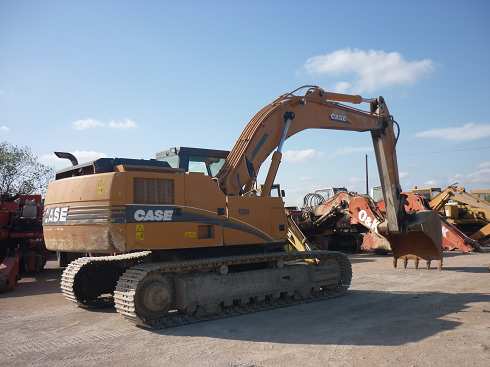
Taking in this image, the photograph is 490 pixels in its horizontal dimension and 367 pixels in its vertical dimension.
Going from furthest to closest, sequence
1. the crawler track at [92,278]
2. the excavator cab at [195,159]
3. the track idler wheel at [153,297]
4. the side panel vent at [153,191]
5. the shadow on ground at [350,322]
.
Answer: the excavator cab at [195,159] → the crawler track at [92,278] → the side panel vent at [153,191] → the track idler wheel at [153,297] → the shadow on ground at [350,322]

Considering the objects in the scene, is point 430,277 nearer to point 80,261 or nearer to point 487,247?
point 80,261

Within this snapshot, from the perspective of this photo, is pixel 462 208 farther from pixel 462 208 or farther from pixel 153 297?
pixel 153 297

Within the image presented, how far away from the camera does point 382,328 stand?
652cm

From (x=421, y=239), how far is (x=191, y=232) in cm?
748

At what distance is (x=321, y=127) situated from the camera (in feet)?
34.1

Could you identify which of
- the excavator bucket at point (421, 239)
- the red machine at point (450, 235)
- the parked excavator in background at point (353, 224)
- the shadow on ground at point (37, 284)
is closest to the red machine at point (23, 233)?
the shadow on ground at point (37, 284)

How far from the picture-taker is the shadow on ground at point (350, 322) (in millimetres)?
6125

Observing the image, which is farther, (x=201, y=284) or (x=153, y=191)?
(x=201, y=284)

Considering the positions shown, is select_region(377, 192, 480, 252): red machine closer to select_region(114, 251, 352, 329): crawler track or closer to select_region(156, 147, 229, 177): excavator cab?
select_region(114, 251, 352, 329): crawler track

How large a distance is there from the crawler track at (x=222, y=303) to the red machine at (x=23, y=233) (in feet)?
27.2

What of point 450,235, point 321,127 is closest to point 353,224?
point 450,235

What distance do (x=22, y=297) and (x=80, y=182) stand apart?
4755mm

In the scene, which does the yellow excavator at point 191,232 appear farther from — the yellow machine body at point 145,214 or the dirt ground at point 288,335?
the dirt ground at point 288,335

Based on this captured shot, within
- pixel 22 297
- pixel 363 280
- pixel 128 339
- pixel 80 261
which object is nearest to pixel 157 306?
pixel 128 339
